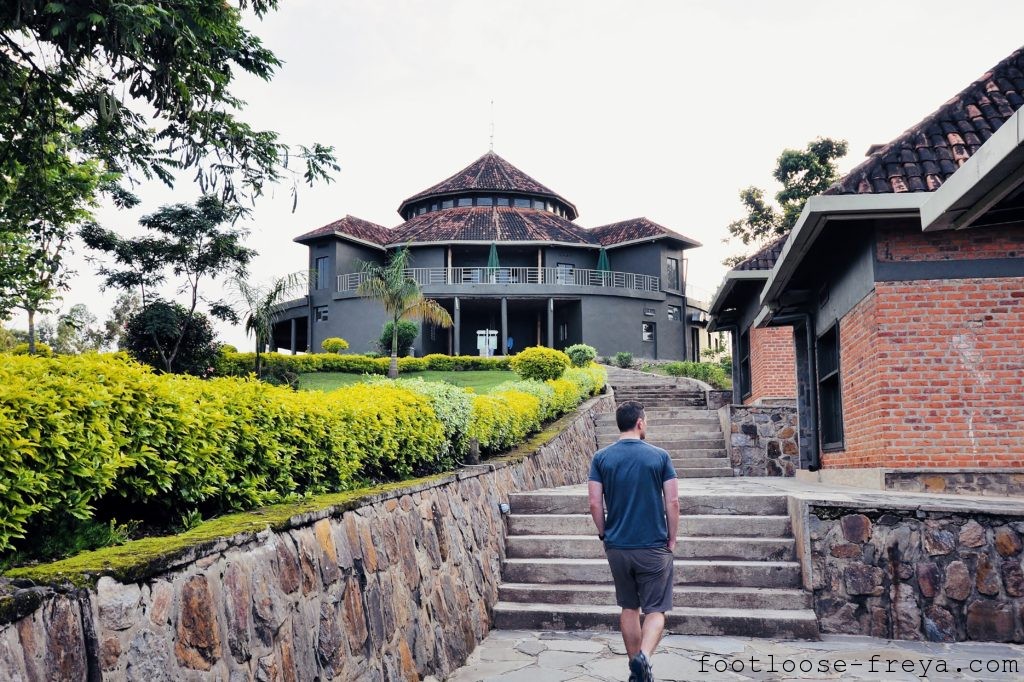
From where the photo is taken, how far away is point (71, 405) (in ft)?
9.65

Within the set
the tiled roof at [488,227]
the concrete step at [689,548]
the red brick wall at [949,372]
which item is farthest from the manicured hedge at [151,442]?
the tiled roof at [488,227]

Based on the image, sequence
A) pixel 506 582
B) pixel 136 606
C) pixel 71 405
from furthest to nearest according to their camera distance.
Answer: pixel 506 582
pixel 71 405
pixel 136 606

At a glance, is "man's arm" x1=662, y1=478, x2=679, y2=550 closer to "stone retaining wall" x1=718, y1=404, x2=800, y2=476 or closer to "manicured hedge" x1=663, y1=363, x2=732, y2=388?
"stone retaining wall" x1=718, y1=404, x2=800, y2=476

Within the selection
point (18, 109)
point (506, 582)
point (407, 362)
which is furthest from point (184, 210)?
point (506, 582)

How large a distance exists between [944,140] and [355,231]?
3237cm

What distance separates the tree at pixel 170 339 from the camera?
25.9 metres

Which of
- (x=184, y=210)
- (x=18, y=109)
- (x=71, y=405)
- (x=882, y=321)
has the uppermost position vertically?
(x=184, y=210)

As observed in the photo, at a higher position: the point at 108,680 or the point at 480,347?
the point at 480,347

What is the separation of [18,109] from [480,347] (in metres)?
28.8

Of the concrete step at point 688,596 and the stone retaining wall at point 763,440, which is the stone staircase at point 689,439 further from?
the concrete step at point 688,596

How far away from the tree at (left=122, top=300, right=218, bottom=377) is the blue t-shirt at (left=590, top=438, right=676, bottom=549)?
2293 centimetres

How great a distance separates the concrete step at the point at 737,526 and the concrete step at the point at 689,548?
8.6 inches

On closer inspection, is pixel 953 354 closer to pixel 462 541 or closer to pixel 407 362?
pixel 462 541

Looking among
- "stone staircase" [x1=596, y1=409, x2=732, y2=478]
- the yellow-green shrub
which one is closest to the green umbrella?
"stone staircase" [x1=596, y1=409, x2=732, y2=478]
